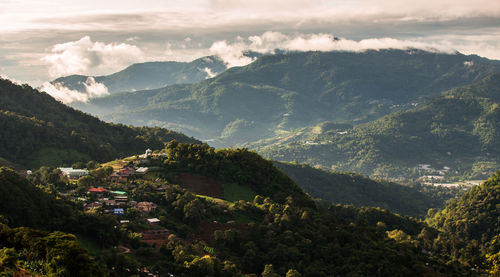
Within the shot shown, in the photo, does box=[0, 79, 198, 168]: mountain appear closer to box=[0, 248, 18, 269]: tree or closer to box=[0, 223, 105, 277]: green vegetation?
box=[0, 223, 105, 277]: green vegetation

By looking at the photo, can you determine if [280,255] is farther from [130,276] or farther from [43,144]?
[43,144]

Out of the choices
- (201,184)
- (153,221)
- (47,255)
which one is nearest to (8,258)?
(47,255)

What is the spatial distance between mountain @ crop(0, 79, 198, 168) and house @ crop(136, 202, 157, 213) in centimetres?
5272

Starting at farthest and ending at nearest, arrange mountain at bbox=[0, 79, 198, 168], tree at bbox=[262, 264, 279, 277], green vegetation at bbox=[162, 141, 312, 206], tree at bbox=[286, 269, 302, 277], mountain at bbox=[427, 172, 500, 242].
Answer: mountain at bbox=[427, 172, 500, 242]
mountain at bbox=[0, 79, 198, 168]
green vegetation at bbox=[162, 141, 312, 206]
tree at bbox=[262, 264, 279, 277]
tree at bbox=[286, 269, 302, 277]

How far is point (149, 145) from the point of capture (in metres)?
165

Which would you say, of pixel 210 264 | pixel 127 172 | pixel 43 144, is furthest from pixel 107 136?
pixel 210 264

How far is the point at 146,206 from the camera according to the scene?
3349 inches

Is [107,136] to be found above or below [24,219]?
below

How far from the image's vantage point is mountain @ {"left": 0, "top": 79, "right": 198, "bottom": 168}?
441 ft

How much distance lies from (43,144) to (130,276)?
92.6 metres

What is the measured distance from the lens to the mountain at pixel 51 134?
134 metres

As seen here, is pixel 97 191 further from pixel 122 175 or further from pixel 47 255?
pixel 47 255

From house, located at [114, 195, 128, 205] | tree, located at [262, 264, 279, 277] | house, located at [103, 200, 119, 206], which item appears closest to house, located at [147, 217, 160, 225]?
house, located at [103, 200, 119, 206]

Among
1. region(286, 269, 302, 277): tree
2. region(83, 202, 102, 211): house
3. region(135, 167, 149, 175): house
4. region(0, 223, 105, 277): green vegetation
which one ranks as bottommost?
region(286, 269, 302, 277): tree
